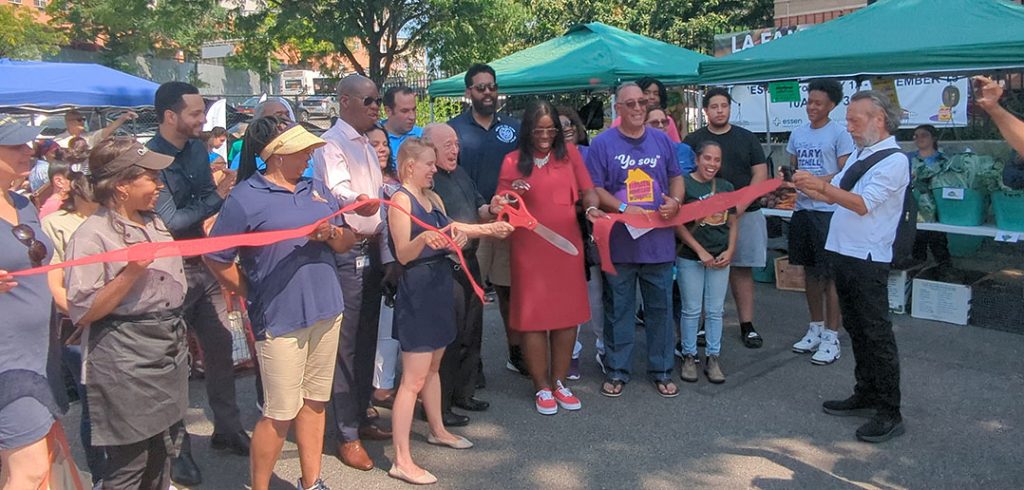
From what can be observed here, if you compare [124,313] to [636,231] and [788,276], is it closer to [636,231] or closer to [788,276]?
[636,231]

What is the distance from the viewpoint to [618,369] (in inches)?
193

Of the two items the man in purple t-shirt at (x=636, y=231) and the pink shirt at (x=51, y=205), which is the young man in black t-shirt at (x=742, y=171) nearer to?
the man in purple t-shirt at (x=636, y=231)

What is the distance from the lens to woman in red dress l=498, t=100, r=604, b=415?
4441 mm

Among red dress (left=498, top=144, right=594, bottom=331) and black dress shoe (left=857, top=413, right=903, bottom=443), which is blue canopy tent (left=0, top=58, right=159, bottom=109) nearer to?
red dress (left=498, top=144, right=594, bottom=331)

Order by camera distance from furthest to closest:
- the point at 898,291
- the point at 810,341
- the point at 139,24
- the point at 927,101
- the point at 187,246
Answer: the point at 139,24 → the point at 927,101 → the point at 898,291 → the point at 810,341 → the point at 187,246

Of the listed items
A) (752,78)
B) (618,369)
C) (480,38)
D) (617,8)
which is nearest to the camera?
(618,369)

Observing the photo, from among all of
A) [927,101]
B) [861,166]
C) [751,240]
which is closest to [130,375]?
[861,166]

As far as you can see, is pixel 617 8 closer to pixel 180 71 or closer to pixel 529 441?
pixel 529 441

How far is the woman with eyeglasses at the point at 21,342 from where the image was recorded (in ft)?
8.27

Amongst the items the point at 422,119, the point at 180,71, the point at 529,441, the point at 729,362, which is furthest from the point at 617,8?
the point at 180,71

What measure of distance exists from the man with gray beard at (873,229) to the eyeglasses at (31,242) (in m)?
3.42

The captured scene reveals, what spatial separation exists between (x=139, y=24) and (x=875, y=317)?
1222 inches

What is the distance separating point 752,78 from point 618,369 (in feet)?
10.8

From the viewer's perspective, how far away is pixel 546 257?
4.49 metres
